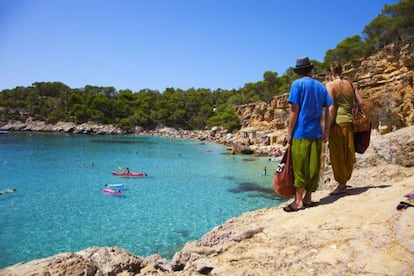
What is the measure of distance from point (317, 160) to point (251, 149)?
3504cm

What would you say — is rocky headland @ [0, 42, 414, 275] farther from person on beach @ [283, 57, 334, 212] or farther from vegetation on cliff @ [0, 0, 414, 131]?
vegetation on cliff @ [0, 0, 414, 131]

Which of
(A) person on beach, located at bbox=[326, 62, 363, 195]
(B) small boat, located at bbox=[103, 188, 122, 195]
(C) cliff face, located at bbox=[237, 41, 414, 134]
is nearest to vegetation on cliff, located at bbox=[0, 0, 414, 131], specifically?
(C) cliff face, located at bbox=[237, 41, 414, 134]

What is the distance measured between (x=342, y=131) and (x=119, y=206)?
12.7m

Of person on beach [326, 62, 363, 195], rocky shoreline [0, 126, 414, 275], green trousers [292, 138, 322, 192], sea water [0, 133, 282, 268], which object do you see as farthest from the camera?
sea water [0, 133, 282, 268]

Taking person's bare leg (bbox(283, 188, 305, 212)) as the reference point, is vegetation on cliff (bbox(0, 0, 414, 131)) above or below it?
above

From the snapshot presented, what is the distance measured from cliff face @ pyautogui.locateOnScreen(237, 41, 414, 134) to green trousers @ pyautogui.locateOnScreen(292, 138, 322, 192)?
62.7ft

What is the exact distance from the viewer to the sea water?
10172 millimetres

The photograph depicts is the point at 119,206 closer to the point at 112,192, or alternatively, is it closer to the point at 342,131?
the point at 112,192

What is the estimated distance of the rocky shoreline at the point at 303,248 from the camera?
8.63 ft

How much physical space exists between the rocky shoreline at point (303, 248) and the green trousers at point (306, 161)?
40cm

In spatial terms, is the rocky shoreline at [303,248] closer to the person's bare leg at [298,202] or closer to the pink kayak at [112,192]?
the person's bare leg at [298,202]

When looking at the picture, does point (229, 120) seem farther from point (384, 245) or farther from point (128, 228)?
point (384, 245)

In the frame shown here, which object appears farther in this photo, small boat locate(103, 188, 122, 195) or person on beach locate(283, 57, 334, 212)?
small boat locate(103, 188, 122, 195)

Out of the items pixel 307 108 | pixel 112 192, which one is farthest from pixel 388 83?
pixel 307 108
